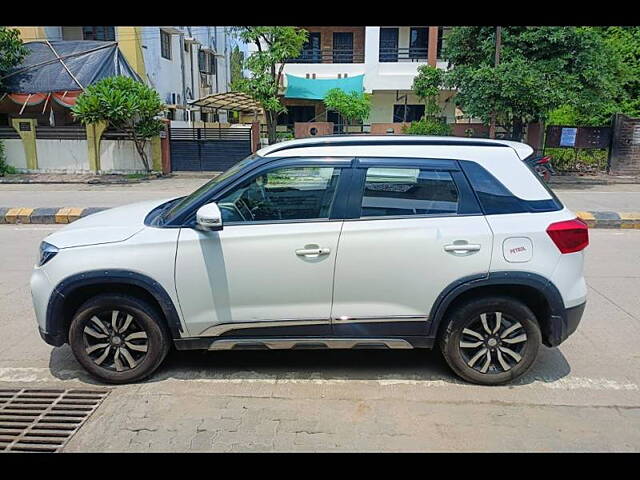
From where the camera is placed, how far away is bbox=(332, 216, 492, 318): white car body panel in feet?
11.0

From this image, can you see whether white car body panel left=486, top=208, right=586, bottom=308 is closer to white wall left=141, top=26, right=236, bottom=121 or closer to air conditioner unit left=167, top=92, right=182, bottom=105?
white wall left=141, top=26, right=236, bottom=121

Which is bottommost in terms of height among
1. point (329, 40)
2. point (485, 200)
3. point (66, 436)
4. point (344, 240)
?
point (66, 436)

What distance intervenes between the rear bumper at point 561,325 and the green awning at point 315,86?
20.9 metres

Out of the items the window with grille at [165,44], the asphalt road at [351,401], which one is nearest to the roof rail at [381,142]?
the asphalt road at [351,401]

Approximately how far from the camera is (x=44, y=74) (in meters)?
17.5

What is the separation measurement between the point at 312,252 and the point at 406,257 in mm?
629

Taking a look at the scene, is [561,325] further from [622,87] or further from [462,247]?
[622,87]

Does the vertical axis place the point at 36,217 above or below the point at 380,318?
below

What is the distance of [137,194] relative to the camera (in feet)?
42.9

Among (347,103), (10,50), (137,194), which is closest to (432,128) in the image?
(347,103)

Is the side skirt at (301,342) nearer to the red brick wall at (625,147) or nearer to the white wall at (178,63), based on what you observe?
the red brick wall at (625,147)
